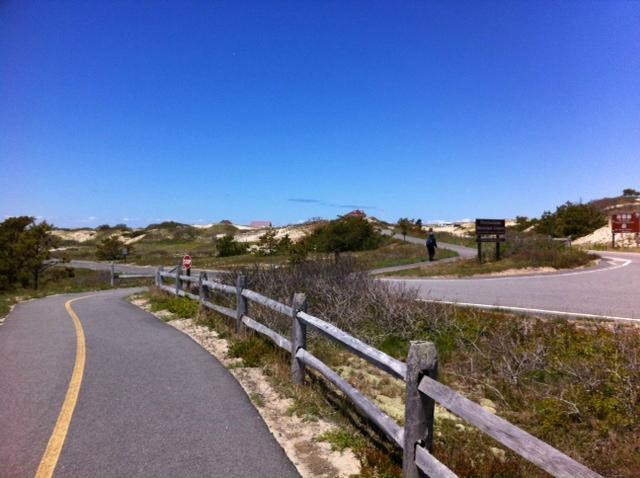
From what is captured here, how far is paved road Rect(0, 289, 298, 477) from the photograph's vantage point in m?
4.51

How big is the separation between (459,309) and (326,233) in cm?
2619

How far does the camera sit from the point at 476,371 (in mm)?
8141

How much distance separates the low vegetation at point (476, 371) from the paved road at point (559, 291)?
2.04 metres

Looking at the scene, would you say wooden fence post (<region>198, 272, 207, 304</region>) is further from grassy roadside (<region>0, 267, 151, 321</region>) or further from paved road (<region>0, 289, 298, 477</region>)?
grassy roadside (<region>0, 267, 151, 321</region>)

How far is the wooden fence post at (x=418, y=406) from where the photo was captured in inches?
157

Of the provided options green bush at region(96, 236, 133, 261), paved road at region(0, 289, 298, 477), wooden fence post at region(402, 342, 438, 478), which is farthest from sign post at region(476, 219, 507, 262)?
green bush at region(96, 236, 133, 261)

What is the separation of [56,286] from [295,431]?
32403 mm

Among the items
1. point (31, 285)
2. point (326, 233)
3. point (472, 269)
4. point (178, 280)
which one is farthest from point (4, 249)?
point (472, 269)

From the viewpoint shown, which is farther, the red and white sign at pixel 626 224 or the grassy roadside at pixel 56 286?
the red and white sign at pixel 626 224

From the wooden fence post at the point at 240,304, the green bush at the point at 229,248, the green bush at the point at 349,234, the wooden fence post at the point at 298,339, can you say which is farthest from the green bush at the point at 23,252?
the wooden fence post at the point at 298,339

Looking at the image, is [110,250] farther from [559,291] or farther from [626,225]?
[559,291]

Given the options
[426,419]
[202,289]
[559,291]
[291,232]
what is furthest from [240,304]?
[291,232]

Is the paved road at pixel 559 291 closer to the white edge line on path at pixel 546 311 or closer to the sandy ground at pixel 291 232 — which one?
the white edge line on path at pixel 546 311

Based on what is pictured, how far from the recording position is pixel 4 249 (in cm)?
3538
